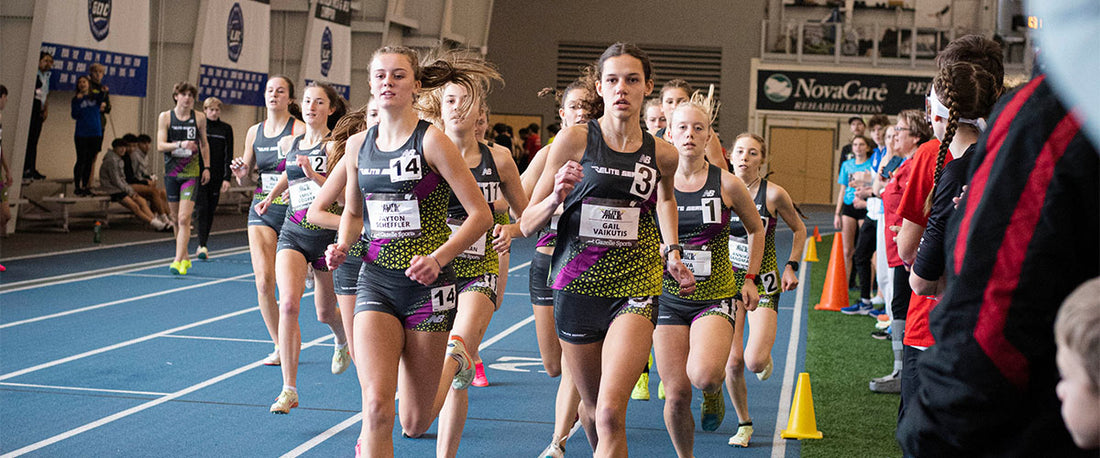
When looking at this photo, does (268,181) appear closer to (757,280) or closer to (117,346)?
(117,346)

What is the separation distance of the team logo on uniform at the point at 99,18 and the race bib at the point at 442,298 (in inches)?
497

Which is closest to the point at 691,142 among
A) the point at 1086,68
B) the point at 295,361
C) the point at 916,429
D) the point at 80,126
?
the point at 295,361

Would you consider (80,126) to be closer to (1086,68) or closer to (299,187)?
(299,187)

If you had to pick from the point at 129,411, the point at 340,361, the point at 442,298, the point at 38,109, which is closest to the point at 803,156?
the point at 38,109

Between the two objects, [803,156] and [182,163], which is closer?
[182,163]

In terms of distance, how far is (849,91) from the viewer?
32125mm

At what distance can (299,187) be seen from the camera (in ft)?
21.4

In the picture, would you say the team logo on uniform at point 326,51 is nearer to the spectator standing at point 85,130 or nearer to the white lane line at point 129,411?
the spectator standing at point 85,130

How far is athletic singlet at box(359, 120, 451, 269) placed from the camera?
4.14m

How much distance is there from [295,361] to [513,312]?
4.83m

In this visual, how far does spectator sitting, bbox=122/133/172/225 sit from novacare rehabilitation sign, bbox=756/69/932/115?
2024cm

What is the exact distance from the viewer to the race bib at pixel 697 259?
522 cm

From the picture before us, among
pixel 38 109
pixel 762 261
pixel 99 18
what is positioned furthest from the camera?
pixel 99 18

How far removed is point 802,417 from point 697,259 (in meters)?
1.30
